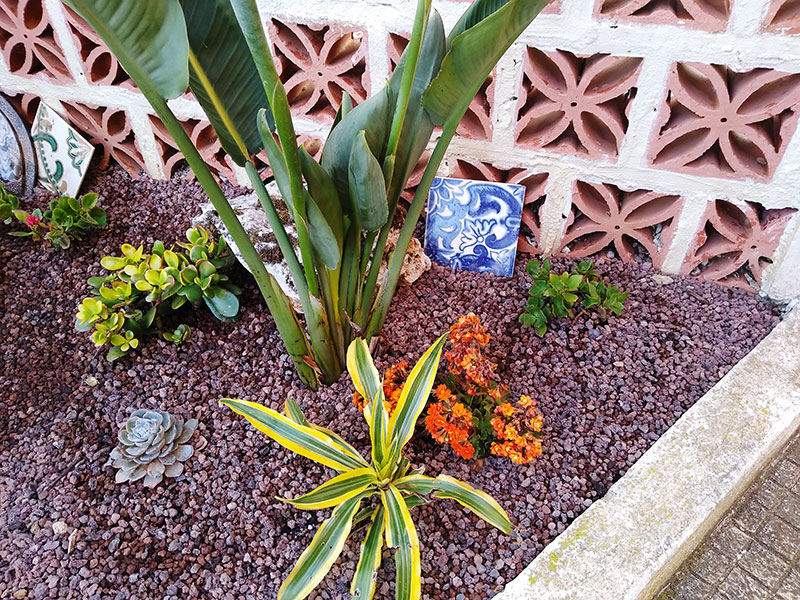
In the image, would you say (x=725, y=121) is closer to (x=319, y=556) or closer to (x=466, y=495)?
(x=466, y=495)

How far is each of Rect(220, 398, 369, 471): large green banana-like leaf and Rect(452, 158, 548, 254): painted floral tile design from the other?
909mm

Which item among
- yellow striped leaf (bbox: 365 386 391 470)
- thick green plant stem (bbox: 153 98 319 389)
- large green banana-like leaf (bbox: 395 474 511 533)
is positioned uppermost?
thick green plant stem (bbox: 153 98 319 389)

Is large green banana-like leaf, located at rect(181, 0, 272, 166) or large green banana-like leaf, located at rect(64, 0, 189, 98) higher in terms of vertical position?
large green banana-like leaf, located at rect(64, 0, 189, 98)

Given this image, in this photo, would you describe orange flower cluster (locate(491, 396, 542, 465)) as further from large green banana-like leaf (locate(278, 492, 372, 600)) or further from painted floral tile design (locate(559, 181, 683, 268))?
painted floral tile design (locate(559, 181, 683, 268))

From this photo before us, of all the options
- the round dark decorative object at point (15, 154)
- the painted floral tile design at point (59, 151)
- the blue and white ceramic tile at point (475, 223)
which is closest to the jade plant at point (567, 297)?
the blue and white ceramic tile at point (475, 223)

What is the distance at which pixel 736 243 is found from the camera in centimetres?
154

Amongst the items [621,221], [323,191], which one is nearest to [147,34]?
[323,191]

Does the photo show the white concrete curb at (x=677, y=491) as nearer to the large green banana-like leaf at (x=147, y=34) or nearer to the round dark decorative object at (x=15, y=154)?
the large green banana-like leaf at (x=147, y=34)

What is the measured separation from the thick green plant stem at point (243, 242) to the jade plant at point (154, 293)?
0.29 meters

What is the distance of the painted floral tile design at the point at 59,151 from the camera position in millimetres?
1979

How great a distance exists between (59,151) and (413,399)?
163cm

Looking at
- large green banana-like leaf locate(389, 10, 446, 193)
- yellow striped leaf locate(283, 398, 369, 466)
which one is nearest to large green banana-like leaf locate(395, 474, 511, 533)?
yellow striped leaf locate(283, 398, 369, 466)

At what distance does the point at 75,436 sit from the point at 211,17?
3.15 feet

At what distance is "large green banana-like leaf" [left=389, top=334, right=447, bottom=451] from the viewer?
1111mm
